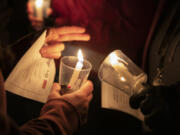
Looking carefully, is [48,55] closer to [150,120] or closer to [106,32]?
[150,120]

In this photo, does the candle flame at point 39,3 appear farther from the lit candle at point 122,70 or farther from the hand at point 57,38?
the lit candle at point 122,70

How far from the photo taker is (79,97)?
0.74 meters

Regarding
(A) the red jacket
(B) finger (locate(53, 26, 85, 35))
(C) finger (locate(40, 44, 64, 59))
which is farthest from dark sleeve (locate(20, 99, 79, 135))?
(A) the red jacket

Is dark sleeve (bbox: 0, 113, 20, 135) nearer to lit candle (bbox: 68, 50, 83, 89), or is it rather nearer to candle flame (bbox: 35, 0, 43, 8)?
lit candle (bbox: 68, 50, 83, 89)

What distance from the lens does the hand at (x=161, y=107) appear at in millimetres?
706

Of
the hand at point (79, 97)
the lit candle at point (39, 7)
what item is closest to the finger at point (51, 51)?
the hand at point (79, 97)

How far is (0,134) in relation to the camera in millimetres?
438

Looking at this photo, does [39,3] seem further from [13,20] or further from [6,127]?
[6,127]

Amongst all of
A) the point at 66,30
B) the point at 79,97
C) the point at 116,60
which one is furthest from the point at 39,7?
the point at 79,97

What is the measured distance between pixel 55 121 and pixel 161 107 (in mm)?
363

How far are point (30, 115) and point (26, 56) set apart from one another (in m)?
0.48

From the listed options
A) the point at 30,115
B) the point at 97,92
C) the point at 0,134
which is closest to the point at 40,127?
the point at 0,134

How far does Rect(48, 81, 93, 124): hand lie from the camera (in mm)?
725

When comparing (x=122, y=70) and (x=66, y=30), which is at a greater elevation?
(x=66, y=30)
